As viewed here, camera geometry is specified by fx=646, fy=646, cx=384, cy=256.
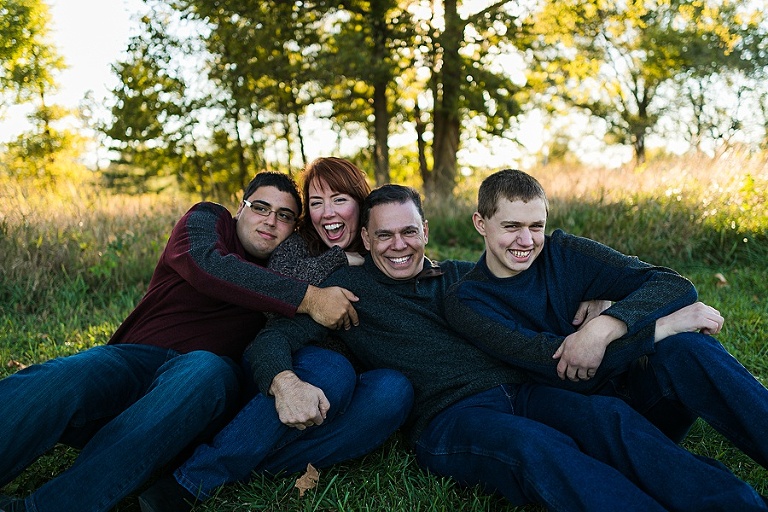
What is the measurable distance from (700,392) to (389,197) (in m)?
1.49

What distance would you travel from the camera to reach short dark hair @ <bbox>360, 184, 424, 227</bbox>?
2.97 m

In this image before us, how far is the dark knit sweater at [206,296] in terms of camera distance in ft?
9.20

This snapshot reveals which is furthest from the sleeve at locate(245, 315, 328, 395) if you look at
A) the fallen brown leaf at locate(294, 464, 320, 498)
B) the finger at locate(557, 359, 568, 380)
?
the finger at locate(557, 359, 568, 380)

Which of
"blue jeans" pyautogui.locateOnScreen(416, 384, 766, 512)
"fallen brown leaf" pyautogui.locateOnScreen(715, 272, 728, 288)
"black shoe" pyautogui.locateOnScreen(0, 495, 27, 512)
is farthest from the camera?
"fallen brown leaf" pyautogui.locateOnScreen(715, 272, 728, 288)

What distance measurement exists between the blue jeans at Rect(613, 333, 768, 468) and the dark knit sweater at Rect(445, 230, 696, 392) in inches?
3.8

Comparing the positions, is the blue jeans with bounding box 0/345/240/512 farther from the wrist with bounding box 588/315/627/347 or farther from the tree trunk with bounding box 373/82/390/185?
the tree trunk with bounding box 373/82/390/185

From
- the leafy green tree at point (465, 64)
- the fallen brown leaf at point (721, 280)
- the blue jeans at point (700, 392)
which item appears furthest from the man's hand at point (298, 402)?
the leafy green tree at point (465, 64)

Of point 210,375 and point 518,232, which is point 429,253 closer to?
point 518,232

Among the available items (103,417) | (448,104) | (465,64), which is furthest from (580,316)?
(448,104)

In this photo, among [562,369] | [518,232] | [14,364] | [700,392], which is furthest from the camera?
[14,364]

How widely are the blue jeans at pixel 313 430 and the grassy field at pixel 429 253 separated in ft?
0.28

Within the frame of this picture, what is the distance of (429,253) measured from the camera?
759cm

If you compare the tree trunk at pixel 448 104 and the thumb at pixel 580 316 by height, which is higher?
the tree trunk at pixel 448 104

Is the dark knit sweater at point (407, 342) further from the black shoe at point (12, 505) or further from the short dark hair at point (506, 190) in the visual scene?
the black shoe at point (12, 505)
